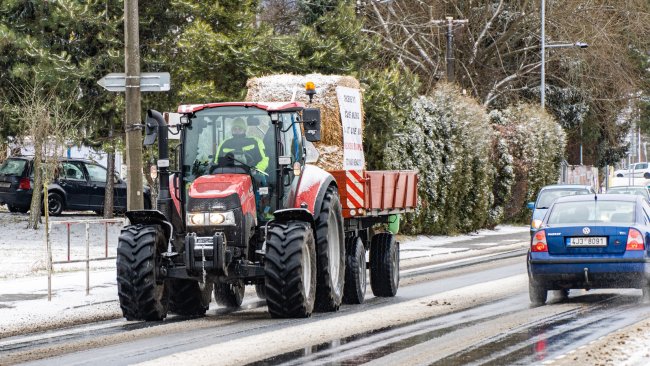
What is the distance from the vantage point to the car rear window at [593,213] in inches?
707

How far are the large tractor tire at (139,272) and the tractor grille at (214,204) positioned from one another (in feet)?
1.73

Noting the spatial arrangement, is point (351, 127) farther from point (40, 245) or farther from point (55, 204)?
point (55, 204)

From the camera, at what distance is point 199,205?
15.2 metres

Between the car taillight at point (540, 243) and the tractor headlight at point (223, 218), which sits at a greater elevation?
the tractor headlight at point (223, 218)

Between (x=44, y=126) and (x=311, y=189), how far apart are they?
17533 millimetres

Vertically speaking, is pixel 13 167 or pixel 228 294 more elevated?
pixel 13 167

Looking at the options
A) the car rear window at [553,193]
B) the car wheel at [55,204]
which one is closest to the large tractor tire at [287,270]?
the car rear window at [553,193]

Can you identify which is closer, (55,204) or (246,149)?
(246,149)

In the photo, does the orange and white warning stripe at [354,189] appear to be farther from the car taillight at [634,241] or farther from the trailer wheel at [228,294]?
the car taillight at [634,241]

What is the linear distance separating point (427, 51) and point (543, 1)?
551 centimetres

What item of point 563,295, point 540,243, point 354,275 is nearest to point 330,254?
point 354,275

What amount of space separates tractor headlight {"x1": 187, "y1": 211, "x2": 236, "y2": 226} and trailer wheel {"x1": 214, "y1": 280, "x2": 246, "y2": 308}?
240 cm

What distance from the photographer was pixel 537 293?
17797mm

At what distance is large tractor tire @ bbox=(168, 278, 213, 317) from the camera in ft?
53.6
